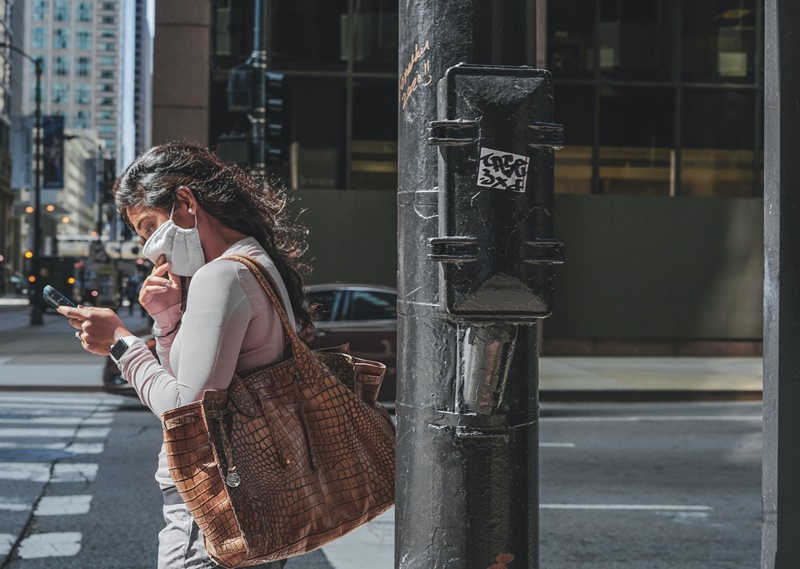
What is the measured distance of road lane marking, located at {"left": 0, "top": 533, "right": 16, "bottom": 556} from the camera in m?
6.61

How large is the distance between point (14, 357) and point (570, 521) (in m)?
16.4

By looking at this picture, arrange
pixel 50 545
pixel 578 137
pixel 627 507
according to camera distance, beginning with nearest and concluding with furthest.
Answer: pixel 50 545 < pixel 627 507 < pixel 578 137

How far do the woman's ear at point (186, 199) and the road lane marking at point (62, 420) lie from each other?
32.7 feet

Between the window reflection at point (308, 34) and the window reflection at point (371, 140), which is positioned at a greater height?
the window reflection at point (308, 34)

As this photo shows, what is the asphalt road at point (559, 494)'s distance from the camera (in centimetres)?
665

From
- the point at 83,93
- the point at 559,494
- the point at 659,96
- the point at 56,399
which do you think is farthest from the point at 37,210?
the point at 83,93

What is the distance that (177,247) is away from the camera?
110 inches

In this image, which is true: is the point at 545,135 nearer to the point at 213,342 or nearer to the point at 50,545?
the point at 213,342

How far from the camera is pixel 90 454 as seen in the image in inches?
394

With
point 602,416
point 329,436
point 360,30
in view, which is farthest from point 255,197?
point 360,30

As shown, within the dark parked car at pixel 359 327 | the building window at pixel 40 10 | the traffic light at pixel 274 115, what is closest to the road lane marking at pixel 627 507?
the dark parked car at pixel 359 327

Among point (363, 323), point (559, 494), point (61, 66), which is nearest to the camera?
point (559, 494)

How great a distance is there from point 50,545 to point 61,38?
19218 centimetres
